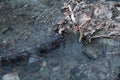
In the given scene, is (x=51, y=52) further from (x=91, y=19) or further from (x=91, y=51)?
(x=91, y=19)

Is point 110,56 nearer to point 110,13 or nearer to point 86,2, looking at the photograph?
point 110,13

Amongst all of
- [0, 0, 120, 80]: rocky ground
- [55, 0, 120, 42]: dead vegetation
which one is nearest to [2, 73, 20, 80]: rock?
[0, 0, 120, 80]: rocky ground

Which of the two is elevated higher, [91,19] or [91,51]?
[91,19]

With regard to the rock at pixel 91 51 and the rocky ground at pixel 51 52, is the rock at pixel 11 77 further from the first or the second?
the rock at pixel 91 51

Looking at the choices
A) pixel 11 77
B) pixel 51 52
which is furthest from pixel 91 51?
pixel 11 77

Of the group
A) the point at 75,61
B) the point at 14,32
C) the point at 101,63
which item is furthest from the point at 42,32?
the point at 101,63

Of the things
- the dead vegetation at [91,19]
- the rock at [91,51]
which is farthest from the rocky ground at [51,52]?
the dead vegetation at [91,19]
